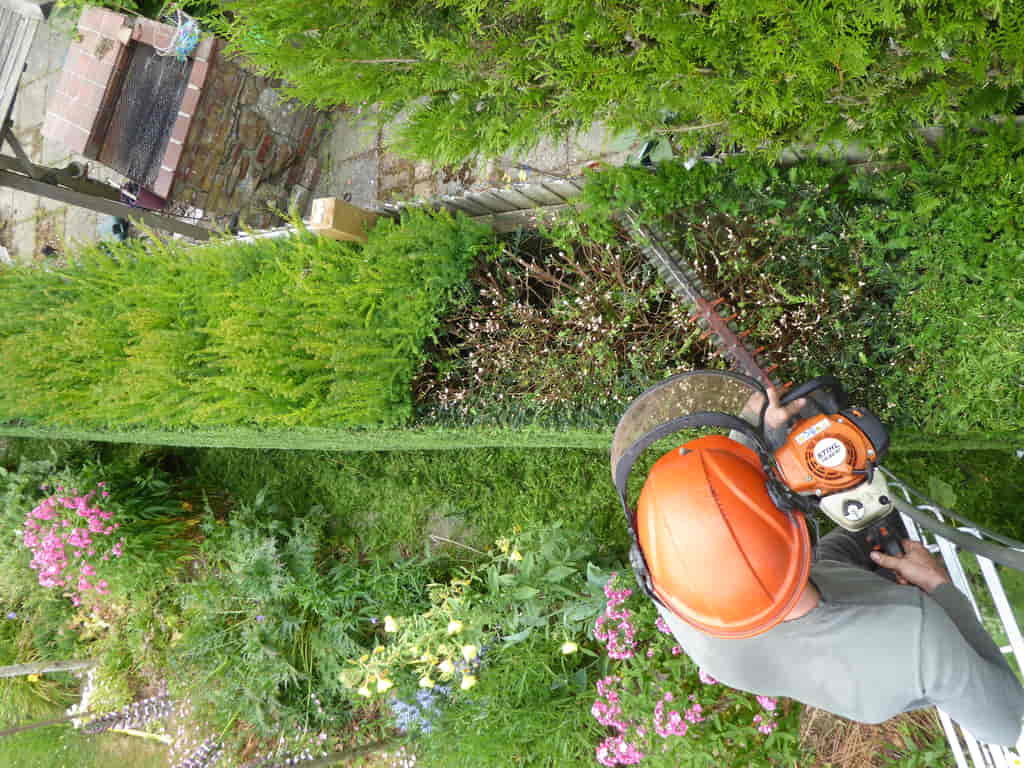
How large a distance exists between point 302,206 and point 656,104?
3.99 m

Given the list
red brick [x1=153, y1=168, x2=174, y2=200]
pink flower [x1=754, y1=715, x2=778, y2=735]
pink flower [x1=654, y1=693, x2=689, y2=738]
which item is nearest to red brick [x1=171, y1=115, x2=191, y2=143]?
red brick [x1=153, y1=168, x2=174, y2=200]

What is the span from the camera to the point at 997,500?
307 cm

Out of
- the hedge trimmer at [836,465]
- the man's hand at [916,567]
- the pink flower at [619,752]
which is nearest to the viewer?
the hedge trimmer at [836,465]

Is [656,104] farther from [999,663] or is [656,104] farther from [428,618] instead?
[428,618]

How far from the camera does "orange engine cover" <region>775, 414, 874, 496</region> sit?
1.86m

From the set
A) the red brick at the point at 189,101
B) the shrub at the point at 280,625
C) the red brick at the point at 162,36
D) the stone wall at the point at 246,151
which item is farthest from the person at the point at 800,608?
the red brick at the point at 162,36

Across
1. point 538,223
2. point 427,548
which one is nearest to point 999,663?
point 538,223

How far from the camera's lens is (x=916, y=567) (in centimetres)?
202

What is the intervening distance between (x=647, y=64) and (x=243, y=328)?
2364mm

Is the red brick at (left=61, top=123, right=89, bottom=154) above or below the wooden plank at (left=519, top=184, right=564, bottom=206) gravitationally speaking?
below

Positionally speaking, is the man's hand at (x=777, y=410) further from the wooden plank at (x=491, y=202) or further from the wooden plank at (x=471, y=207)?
the wooden plank at (x=471, y=207)

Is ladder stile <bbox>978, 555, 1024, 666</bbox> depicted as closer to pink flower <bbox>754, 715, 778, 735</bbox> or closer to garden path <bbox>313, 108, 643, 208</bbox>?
pink flower <bbox>754, 715, 778, 735</bbox>

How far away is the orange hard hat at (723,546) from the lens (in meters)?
1.71

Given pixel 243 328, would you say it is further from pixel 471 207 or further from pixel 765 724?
pixel 765 724
